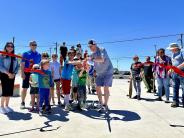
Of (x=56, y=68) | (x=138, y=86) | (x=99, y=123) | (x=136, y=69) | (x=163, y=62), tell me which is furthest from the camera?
(x=136, y=69)

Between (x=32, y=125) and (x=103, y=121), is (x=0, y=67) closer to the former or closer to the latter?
(x=32, y=125)

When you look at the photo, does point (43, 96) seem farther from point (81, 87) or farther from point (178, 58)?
point (178, 58)

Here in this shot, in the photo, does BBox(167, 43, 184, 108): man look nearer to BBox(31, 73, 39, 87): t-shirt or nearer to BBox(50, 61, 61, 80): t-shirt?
BBox(50, 61, 61, 80): t-shirt

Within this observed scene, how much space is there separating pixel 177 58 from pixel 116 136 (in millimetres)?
3920

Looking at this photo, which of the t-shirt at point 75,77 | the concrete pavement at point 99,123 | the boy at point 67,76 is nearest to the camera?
the concrete pavement at point 99,123

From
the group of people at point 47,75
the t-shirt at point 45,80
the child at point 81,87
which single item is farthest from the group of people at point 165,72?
the t-shirt at point 45,80

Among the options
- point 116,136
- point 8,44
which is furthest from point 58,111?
point 116,136

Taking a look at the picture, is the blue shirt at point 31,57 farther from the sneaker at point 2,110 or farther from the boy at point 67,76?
the sneaker at point 2,110

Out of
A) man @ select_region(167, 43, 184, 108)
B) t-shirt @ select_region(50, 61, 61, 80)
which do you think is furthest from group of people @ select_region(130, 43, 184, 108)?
t-shirt @ select_region(50, 61, 61, 80)

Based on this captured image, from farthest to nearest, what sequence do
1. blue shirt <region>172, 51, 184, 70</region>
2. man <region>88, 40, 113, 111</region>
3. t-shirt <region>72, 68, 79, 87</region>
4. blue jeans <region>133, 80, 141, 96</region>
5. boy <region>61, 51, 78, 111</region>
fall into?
blue jeans <region>133, 80, 141, 96</region> < blue shirt <region>172, 51, 184, 70</region> < t-shirt <region>72, 68, 79, 87</region> < boy <region>61, 51, 78, 111</region> < man <region>88, 40, 113, 111</region>

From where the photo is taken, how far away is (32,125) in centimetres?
599

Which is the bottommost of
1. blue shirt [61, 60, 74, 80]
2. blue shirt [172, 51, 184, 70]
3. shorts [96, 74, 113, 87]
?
shorts [96, 74, 113, 87]

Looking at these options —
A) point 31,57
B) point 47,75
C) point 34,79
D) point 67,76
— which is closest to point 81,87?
point 67,76

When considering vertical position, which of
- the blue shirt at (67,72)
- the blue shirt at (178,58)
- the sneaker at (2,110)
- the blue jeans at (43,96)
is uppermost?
the blue shirt at (178,58)
